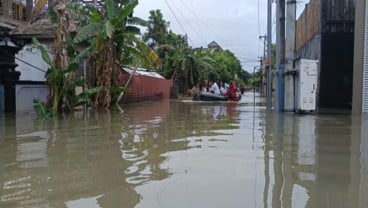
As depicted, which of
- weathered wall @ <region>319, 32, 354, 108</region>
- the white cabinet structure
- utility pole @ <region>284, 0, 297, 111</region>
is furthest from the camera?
weathered wall @ <region>319, 32, 354, 108</region>

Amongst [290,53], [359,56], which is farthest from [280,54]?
[359,56]

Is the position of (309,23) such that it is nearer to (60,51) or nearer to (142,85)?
(142,85)

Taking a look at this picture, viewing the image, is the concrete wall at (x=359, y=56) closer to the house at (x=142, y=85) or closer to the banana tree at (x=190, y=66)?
the house at (x=142, y=85)

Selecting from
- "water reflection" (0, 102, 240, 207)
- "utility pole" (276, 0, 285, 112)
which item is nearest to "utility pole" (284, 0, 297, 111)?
"utility pole" (276, 0, 285, 112)

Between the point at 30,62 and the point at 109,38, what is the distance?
186 inches

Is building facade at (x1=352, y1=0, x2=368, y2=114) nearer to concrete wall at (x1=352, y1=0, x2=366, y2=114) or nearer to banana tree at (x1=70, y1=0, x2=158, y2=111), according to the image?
concrete wall at (x1=352, y1=0, x2=366, y2=114)

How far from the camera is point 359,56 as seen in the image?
63.8ft

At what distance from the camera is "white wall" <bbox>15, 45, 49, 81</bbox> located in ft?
73.9

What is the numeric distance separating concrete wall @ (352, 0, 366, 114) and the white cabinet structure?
86.4 inches

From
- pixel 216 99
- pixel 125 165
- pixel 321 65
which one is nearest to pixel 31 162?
pixel 125 165

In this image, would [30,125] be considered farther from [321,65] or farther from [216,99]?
[216,99]

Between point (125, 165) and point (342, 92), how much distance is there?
66.0ft

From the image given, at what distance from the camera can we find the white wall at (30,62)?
22525 millimetres

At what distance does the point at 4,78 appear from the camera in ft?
65.4
